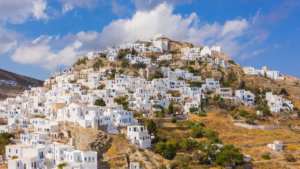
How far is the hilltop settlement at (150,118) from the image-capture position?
32.3 meters

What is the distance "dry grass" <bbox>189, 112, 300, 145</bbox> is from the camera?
41.1m

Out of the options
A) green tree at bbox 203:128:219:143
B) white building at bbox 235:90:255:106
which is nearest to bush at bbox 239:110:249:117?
white building at bbox 235:90:255:106

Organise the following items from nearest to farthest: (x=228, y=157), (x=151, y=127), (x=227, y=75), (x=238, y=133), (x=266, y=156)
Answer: (x=228, y=157), (x=266, y=156), (x=151, y=127), (x=238, y=133), (x=227, y=75)

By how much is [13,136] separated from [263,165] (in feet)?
105

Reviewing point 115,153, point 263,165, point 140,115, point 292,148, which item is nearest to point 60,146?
point 115,153

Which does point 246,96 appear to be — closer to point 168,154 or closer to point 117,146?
point 168,154

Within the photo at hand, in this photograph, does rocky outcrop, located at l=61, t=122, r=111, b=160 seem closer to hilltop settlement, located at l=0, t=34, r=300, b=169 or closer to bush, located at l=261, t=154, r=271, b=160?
hilltop settlement, located at l=0, t=34, r=300, b=169

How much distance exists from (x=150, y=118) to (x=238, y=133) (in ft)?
43.9

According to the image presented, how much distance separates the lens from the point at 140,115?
44.4m

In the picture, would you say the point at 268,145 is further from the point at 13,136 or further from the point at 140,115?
the point at 13,136

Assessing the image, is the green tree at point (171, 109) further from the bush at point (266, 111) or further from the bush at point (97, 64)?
the bush at point (97, 64)

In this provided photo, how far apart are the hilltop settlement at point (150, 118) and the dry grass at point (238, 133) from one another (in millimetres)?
158

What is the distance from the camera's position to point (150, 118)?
43.3m

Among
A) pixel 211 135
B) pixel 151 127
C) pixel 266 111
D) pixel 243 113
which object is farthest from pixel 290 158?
pixel 151 127
